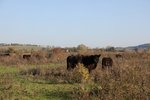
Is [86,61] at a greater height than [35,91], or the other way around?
[86,61]

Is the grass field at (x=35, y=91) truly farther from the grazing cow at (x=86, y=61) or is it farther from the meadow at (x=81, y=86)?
the grazing cow at (x=86, y=61)

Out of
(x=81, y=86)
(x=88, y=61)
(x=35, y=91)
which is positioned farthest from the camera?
(x=88, y=61)

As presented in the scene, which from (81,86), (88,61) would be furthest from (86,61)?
(81,86)

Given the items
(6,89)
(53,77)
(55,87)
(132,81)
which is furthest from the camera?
(53,77)

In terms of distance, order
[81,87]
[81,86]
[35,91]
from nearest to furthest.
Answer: [81,87], [81,86], [35,91]

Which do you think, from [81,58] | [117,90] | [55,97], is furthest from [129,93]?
[81,58]

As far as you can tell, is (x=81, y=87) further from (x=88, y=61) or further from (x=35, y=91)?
(x=88, y=61)

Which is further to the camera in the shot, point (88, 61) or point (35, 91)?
point (88, 61)

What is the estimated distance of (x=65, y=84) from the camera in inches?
771

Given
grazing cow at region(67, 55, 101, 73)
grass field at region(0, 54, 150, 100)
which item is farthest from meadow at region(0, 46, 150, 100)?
grazing cow at region(67, 55, 101, 73)

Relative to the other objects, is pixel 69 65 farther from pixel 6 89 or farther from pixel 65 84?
pixel 6 89

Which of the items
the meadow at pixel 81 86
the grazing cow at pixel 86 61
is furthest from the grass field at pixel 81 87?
the grazing cow at pixel 86 61

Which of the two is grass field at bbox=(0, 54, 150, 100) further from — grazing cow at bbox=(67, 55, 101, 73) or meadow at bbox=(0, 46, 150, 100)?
grazing cow at bbox=(67, 55, 101, 73)

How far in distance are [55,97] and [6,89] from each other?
2853 mm
